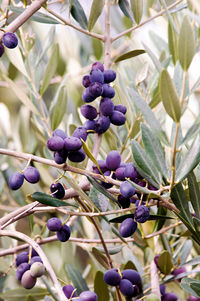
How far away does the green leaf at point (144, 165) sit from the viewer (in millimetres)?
604

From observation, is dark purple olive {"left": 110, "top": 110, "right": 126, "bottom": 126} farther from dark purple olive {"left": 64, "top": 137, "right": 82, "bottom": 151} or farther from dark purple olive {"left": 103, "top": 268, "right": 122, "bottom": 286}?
dark purple olive {"left": 103, "top": 268, "right": 122, "bottom": 286}

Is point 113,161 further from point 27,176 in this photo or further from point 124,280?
point 124,280

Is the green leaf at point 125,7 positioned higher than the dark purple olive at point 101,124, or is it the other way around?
the green leaf at point 125,7

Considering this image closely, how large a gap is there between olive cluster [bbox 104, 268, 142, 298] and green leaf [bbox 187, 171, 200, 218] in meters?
0.17

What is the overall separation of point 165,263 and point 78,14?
1.60ft

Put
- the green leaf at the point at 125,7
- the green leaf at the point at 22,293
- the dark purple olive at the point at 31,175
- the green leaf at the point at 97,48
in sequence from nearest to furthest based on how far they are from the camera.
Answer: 1. the dark purple olive at the point at 31,175
2. the green leaf at the point at 125,7
3. the green leaf at the point at 22,293
4. the green leaf at the point at 97,48

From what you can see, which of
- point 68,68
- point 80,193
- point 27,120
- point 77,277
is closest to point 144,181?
point 80,193

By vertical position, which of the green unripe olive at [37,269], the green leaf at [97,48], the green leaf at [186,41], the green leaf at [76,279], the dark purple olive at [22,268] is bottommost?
the green leaf at [76,279]

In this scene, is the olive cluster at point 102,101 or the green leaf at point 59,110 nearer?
the olive cluster at point 102,101

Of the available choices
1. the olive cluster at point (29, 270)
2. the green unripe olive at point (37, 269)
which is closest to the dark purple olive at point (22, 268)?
the olive cluster at point (29, 270)

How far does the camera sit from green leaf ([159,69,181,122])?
52 centimetres

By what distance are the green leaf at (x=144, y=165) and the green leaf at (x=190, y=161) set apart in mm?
30

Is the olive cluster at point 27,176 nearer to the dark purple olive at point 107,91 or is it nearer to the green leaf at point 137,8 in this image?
the dark purple olive at point 107,91

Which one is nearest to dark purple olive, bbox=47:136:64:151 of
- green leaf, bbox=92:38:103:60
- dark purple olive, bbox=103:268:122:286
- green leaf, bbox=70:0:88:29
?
dark purple olive, bbox=103:268:122:286
